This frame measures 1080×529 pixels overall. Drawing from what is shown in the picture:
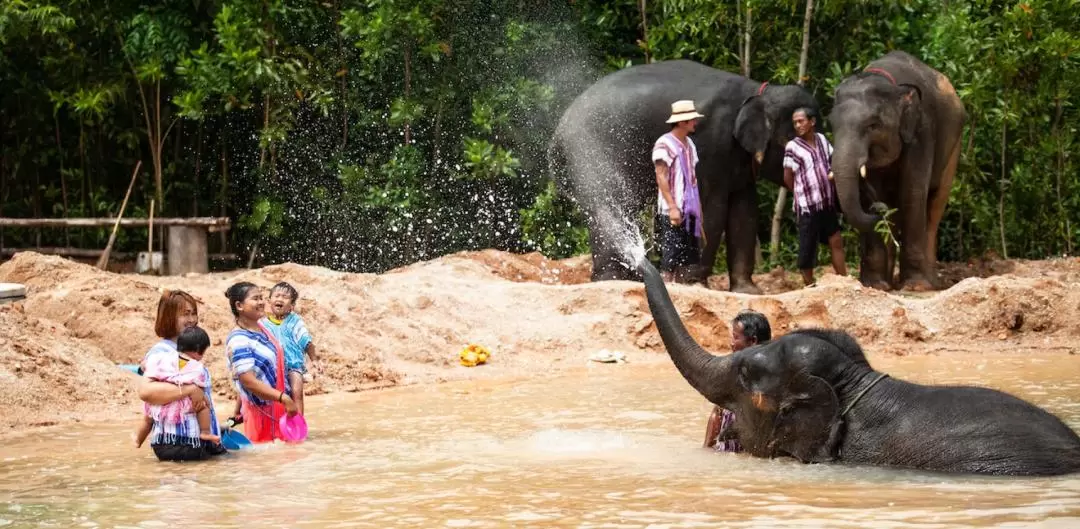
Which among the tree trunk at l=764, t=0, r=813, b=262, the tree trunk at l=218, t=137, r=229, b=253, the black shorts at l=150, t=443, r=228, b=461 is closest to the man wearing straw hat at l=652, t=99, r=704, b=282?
the tree trunk at l=764, t=0, r=813, b=262

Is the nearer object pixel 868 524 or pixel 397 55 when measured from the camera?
pixel 868 524

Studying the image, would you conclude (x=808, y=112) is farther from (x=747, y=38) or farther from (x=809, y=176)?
(x=747, y=38)

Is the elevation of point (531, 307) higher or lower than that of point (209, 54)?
lower

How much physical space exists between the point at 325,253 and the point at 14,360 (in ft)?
25.7

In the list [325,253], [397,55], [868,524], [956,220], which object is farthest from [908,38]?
[868,524]

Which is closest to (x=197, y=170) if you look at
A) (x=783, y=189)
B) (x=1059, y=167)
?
(x=783, y=189)

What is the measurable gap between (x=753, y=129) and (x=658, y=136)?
2.83 feet

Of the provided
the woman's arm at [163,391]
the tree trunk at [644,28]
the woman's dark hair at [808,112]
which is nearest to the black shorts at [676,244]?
the woman's dark hair at [808,112]

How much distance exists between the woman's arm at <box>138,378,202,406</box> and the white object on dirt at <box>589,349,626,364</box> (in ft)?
15.3

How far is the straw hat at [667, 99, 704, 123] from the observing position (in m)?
13.6

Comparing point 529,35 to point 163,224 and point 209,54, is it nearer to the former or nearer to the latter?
point 209,54

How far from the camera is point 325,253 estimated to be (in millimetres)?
17500

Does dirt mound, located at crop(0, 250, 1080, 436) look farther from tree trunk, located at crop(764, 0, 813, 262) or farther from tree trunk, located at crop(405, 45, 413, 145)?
Result: tree trunk, located at crop(405, 45, 413, 145)

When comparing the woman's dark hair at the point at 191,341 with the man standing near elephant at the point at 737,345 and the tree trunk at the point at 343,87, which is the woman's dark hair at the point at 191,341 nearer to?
the man standing near elephant at the point at 737,345
